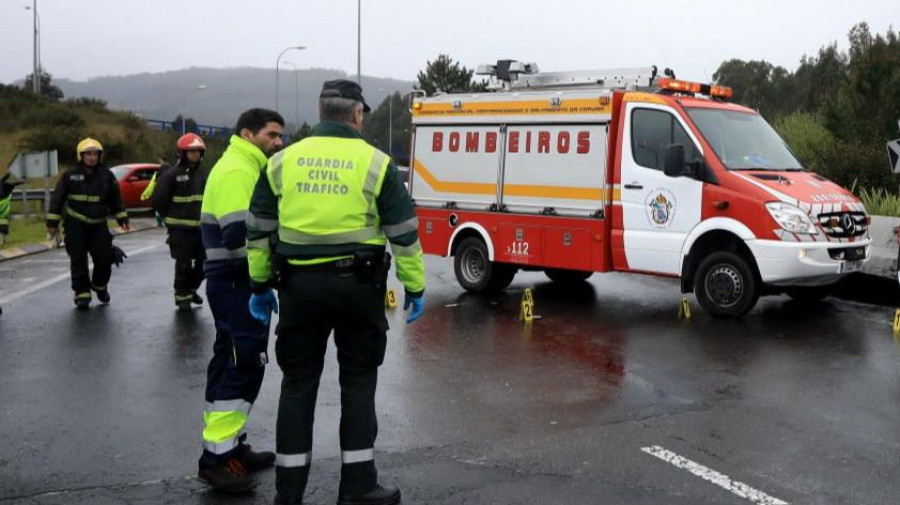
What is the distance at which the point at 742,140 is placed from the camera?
35.8 ft

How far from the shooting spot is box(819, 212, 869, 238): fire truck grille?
10.0m

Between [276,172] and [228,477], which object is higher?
[276,172]

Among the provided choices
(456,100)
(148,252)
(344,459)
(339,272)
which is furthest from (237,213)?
(148,252)

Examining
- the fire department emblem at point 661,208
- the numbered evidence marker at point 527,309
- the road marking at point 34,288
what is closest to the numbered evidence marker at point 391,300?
the numbered evidence marker at point 527,309

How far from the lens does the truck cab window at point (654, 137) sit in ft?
35.0

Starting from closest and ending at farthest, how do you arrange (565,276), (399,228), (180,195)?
(399,228) < (180,195) < (565,276)

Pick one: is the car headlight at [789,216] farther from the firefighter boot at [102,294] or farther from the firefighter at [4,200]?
the firefighter at [4,200]

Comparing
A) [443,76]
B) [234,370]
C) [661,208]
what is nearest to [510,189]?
[661,208]

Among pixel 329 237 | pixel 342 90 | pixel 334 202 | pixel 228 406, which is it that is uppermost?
pixel 342 90

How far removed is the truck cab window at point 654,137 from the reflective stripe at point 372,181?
6.41m

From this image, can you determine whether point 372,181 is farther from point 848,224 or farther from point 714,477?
point 848,224

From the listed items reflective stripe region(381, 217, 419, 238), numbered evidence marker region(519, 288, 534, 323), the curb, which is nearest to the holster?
reflective stripe region(381, 217, 419, 238)

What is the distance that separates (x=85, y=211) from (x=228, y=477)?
710 centimetres

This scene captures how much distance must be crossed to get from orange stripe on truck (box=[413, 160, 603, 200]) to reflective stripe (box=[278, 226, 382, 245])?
6.82 m
